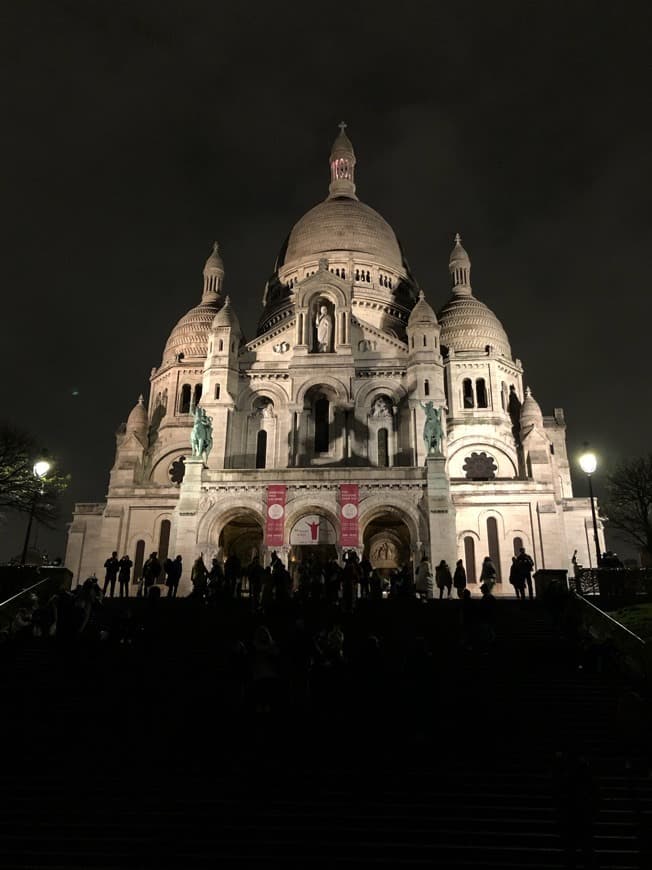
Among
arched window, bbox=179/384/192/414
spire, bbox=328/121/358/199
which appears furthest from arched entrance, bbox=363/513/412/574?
spire, bbox=328/121/358/199

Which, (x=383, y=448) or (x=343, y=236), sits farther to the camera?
(x=343, y=236)

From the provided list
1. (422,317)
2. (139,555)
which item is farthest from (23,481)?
(422,317)

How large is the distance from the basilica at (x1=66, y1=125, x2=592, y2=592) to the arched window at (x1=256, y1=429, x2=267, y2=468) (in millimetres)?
87

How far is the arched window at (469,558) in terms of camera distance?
42188 millimetres

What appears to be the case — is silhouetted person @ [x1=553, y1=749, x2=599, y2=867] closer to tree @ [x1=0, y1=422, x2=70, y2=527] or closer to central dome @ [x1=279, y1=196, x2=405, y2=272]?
tree @ [x1=0, y1=422, x2=70, y2=527]

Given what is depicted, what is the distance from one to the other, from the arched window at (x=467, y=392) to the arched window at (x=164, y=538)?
2213cm

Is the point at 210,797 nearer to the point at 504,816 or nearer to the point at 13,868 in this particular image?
the point at 13,868

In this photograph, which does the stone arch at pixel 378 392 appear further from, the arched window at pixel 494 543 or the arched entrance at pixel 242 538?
the arched entrance at pixel 242 538

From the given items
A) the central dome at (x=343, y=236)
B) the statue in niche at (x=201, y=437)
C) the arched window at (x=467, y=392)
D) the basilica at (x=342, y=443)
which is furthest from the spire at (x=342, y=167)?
the statue in niche at (x=201, y=437)

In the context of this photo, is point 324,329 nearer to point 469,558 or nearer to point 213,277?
A: point 469,558

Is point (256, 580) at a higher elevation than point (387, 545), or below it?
below

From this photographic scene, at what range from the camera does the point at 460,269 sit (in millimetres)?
62156

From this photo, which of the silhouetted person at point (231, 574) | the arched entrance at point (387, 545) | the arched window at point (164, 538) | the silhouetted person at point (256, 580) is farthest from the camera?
the arched window at point (164, 538)

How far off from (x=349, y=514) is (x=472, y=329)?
2426 centimetres
